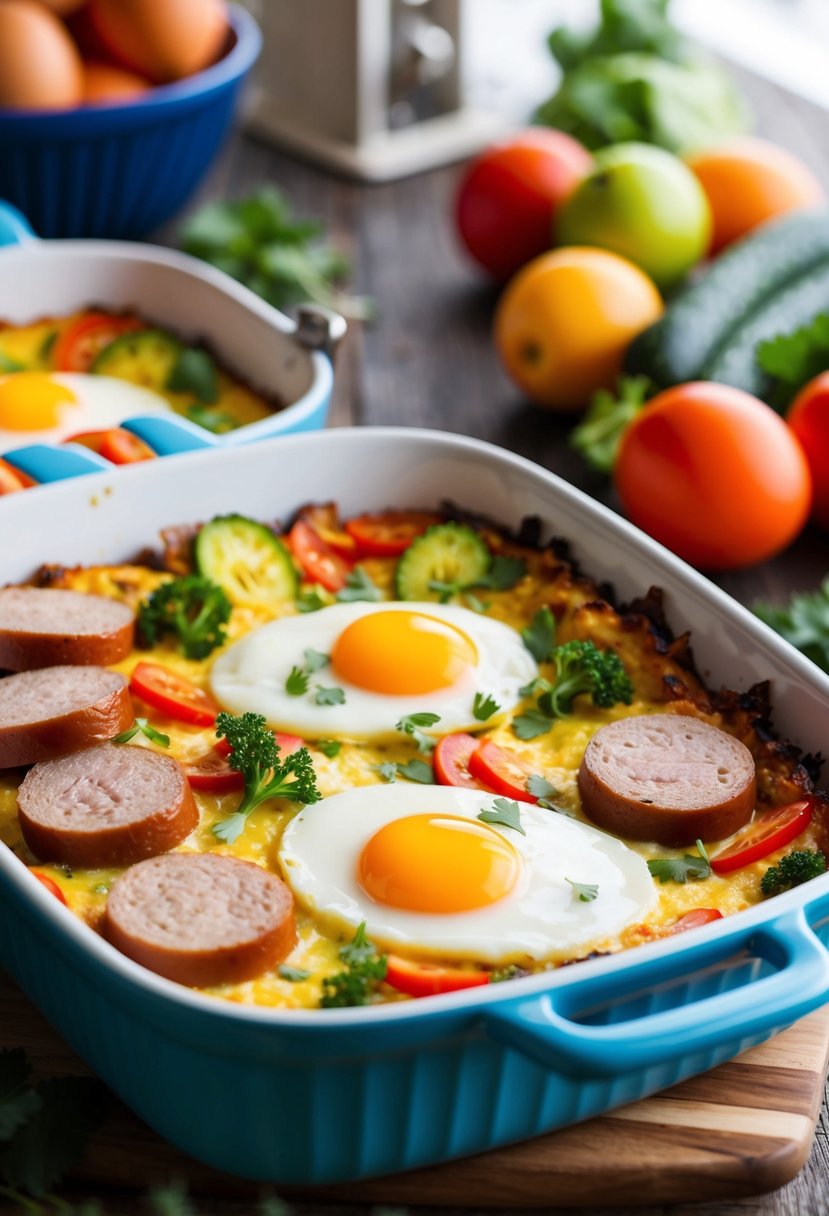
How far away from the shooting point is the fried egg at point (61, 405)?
3.87 m

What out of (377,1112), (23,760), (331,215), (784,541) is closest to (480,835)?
(377,1112)

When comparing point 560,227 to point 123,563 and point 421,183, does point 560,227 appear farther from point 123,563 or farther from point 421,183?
point 123,563

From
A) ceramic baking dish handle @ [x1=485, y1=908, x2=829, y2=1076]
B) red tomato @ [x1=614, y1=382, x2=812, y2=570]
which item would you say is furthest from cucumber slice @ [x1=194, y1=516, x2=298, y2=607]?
ceramic baking dish handle @ [x1=485, y1=908, x2=829, y2=1076]

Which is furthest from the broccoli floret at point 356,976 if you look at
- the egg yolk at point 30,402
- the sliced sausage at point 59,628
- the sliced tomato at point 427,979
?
the egg yolk at point 30,402

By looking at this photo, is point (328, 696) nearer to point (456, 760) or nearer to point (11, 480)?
point (456, 760)

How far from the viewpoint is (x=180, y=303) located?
4.38 metres

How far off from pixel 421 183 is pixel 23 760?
390 cm

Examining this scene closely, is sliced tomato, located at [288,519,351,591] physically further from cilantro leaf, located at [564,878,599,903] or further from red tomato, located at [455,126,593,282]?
red tomato, located at [455,126,593,282]

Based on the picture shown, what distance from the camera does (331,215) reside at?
5.71 m

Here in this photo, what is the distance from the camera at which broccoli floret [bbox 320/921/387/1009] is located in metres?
2.20

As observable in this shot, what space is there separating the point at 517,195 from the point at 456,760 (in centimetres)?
280

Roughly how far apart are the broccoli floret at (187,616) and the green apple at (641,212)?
2254 millimetres

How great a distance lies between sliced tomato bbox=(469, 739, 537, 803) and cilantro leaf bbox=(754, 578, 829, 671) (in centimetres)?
95

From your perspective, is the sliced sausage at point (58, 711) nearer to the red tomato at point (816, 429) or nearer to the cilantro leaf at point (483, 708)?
the cilantro leaf at point (483, 708)
